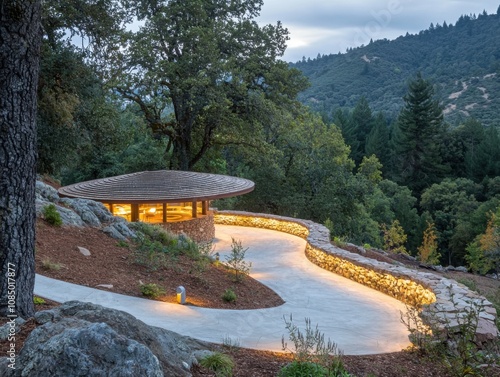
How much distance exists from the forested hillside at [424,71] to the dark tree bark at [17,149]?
5339cm

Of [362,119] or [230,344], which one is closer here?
[230,344]

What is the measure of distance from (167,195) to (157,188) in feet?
2.04

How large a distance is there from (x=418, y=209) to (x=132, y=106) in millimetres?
31661

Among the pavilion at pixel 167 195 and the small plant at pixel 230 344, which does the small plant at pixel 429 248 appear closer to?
the pavilion at pixel 167 195

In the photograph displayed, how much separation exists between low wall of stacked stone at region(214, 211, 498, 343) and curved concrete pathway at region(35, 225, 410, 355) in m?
0.23

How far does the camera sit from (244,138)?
70.7ft

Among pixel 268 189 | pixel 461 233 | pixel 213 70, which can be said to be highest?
pixel 213 70

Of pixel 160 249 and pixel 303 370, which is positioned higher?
pixel 303 370

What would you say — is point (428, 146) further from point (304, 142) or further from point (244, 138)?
point (244, 138)

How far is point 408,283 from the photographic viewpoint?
907cm

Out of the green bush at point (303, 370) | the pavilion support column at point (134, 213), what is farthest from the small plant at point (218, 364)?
the pavilion support column at point (134, 213)

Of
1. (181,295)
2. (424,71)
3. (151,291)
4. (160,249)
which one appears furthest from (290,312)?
(424,71)

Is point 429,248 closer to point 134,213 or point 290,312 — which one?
point 134,213

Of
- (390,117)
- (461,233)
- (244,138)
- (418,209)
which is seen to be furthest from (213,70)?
(390,117)
